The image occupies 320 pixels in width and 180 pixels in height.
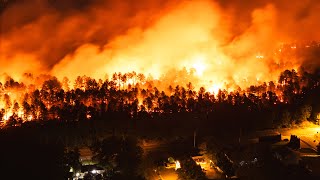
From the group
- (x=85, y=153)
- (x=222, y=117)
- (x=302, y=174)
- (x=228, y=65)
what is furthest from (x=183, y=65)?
(x=302, y=174)

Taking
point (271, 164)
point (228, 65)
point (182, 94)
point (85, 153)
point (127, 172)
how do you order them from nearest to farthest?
1. point (127, 172)
2. point (271, 164)
3. point (85, 153)
4. point (182, 94)
5. point (228, 65)

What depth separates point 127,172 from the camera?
14445mm

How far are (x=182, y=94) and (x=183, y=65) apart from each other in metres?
6.89

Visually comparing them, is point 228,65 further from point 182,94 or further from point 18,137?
point 18,137

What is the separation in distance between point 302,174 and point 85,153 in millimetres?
8009

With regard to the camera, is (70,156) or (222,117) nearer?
(70,156)

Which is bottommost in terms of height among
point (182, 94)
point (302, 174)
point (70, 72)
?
point (302, 174)

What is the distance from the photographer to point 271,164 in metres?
15.7

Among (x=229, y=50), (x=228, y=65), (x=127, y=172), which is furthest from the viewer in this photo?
(x=229, y=50)

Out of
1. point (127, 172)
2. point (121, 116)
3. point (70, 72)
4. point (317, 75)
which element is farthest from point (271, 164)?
point (70, 72)

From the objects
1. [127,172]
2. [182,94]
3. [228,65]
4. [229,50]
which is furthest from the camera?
[229,50]

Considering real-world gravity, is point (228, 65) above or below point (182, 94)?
above

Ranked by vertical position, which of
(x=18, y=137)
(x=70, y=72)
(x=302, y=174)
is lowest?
(x=302, y=174)

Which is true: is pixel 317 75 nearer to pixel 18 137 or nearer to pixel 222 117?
pixel 222 117
